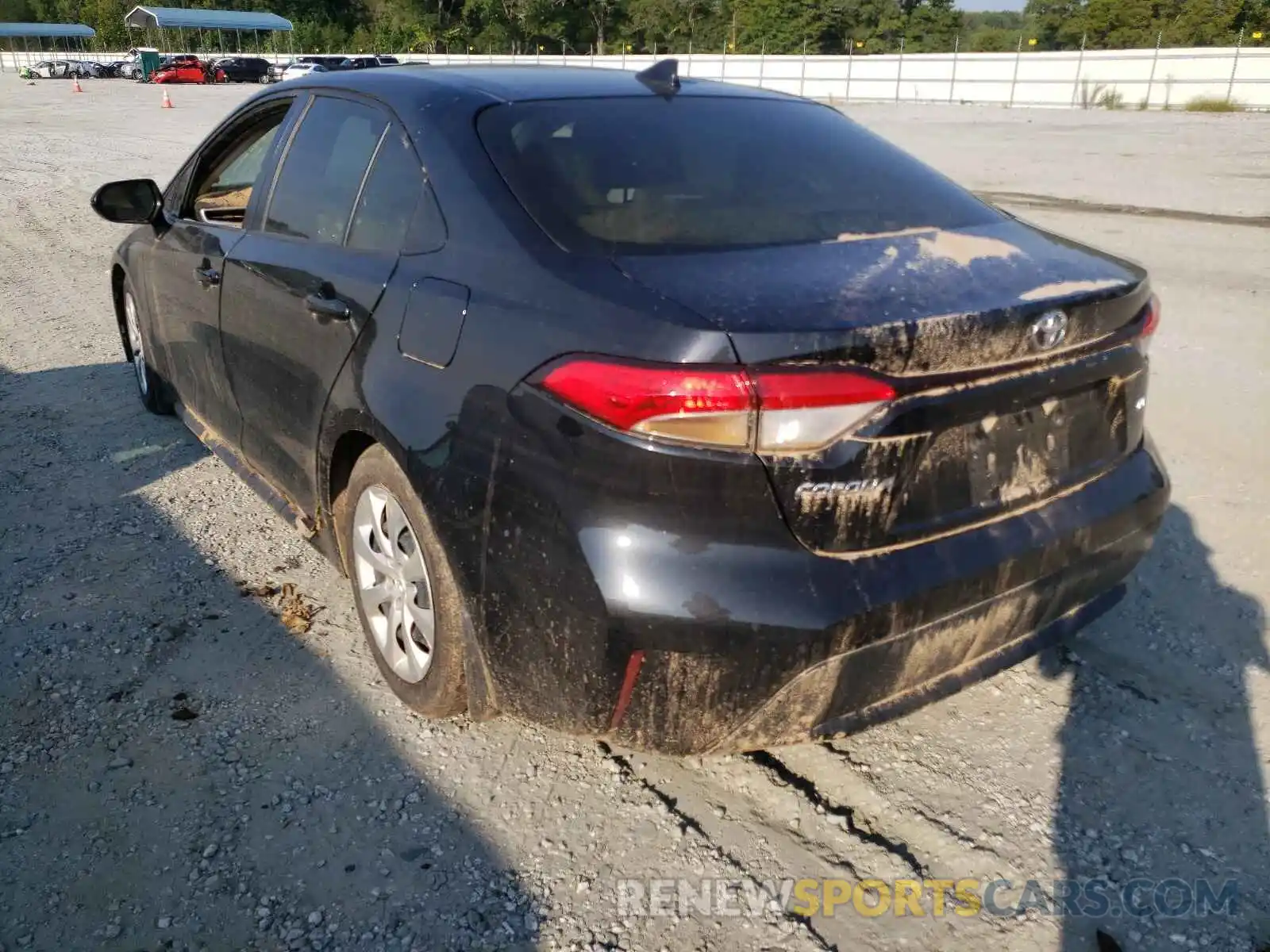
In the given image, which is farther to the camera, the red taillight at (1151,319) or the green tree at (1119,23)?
the green tree at (1119,23)

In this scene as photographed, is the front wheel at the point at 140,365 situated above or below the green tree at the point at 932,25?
below

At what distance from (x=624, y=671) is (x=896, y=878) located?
0.83 m

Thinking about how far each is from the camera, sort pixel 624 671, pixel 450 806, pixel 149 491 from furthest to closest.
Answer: pixel 149 491
pixel 450 806
pixel 624 671

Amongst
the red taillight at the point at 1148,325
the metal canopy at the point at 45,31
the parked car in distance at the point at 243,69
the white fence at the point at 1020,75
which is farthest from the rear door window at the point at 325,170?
the metal canopy at the point at 45,31

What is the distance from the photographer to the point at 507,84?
A: 297 centimetres

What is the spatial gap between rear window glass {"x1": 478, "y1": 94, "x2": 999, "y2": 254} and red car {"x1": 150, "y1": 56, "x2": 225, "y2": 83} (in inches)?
2236

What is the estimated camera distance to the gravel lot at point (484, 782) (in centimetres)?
222

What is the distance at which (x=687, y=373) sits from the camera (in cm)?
196

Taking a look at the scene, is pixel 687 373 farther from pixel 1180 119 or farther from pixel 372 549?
pixel 1180 119

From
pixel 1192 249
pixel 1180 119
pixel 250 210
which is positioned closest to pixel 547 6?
pixel 1180 119

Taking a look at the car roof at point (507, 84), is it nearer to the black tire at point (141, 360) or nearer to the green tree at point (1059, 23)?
the black tire at point (141, 360)

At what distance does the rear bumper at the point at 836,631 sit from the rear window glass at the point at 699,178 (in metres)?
0.81

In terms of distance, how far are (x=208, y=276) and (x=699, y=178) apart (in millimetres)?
2035

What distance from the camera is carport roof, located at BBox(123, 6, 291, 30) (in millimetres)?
68750
